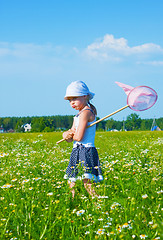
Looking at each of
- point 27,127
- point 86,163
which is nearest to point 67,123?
point 27,127

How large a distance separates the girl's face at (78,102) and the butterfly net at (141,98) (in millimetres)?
835

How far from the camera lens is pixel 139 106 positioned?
170 inches

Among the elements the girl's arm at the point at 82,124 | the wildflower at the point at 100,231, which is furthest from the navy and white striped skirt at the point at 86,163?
the wildflower at the point at 100,231

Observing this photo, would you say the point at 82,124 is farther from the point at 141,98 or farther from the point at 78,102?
the point at 141,98

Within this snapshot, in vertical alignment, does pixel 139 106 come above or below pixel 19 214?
above

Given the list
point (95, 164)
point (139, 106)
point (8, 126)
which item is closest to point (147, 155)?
point (95, 164)

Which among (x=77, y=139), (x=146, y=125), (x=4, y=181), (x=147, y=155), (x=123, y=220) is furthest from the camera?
(x=146, y=125)

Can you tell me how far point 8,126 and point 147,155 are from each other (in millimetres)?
138107

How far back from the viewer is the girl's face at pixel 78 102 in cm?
479

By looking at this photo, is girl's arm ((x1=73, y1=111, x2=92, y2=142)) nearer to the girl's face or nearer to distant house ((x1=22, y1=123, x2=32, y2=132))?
the girl's face

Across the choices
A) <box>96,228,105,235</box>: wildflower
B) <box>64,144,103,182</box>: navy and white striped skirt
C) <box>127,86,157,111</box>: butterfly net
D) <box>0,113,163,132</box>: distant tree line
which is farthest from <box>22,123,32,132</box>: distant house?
<box>96,228,105,235</box>: wildflower

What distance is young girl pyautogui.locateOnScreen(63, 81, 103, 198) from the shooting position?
15.4 feet

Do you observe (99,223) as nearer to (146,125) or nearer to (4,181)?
(4,181)

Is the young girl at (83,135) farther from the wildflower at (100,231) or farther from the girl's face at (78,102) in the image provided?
the wildflower at (100,231)
